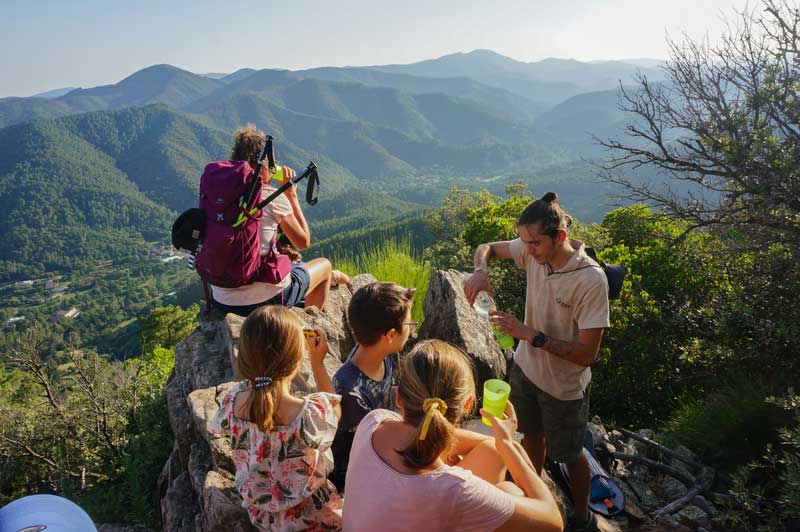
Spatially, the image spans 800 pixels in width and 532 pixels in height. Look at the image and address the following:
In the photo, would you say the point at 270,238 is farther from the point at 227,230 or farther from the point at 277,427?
the point at 277,427

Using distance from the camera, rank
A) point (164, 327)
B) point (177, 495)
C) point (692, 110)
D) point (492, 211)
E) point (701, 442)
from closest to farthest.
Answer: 1. point (177, 495)
2. point (701, 442)
3. point (692, 110)
4. point (492, 211)
5. point (164, 327)

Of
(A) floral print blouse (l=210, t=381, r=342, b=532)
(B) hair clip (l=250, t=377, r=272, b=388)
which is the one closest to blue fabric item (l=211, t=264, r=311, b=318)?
(A) floral print blouse (l=210, t=381, r=342, b=532)

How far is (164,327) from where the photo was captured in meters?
28.6

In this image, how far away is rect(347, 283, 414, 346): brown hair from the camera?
98.3 inches

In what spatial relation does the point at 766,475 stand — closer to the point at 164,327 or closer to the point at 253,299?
the point at 253,299

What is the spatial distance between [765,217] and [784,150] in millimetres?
704

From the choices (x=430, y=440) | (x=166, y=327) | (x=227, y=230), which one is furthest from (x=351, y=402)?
(x=166, y=327)

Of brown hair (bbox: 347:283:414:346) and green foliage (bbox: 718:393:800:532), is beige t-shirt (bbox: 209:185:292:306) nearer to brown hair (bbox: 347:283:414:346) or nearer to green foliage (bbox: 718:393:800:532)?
brown hair (bbox: 347:283:414:346)

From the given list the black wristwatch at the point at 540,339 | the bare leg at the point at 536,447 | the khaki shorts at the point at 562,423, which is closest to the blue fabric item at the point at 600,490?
the bare leg at the point at 536,447

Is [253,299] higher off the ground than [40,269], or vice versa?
[253,299]

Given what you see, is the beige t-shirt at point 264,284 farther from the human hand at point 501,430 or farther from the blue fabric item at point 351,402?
the human hand at point 501,430

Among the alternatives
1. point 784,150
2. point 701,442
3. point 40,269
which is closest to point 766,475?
point 701,442

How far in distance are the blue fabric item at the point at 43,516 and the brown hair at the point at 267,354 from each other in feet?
2.44

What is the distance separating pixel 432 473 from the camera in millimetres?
1682
